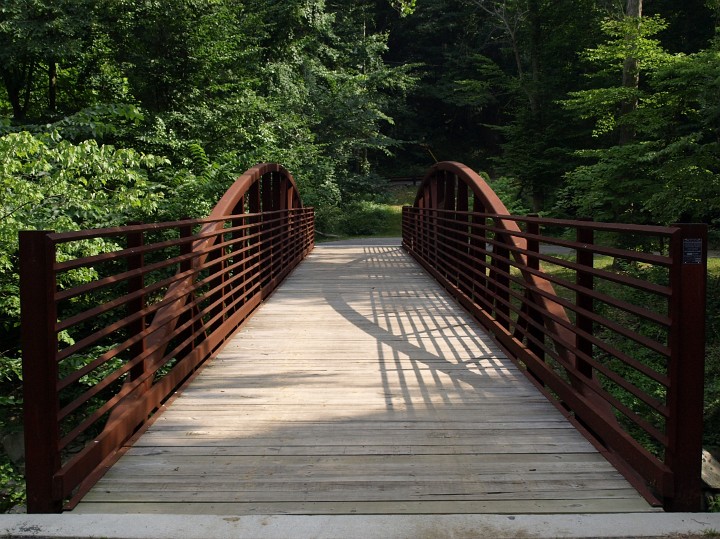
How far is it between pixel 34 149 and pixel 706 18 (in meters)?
26.7

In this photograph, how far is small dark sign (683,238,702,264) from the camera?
2838mm

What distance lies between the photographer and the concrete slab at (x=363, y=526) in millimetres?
2629

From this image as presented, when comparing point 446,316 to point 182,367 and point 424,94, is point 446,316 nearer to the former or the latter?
point 182,367

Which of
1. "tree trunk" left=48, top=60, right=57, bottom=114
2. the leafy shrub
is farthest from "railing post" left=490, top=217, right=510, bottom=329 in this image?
the leafy shrub

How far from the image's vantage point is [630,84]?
16.7 m

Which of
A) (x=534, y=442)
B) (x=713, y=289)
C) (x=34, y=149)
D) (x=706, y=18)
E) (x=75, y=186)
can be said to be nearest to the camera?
(x=534, y=442)

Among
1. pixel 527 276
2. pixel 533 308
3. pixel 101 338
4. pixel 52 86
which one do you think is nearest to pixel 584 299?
pixel 533 308

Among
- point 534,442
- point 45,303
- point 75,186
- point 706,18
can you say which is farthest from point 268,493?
point 706,18

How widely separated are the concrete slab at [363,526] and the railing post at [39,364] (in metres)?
0.12

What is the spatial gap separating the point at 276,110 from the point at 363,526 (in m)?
19.6

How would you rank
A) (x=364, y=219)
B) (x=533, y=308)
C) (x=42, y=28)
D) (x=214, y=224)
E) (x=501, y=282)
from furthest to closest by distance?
(x=364, y=219), (x=42, y=28), (x=501, y=282), (x=214, y=224), (x=533, y=308)

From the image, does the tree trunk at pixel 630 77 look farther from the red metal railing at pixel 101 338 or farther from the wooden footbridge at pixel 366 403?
the red metal railing at pixel 101 338

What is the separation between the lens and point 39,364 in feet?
9.28

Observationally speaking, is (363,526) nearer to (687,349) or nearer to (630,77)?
(687,349)
